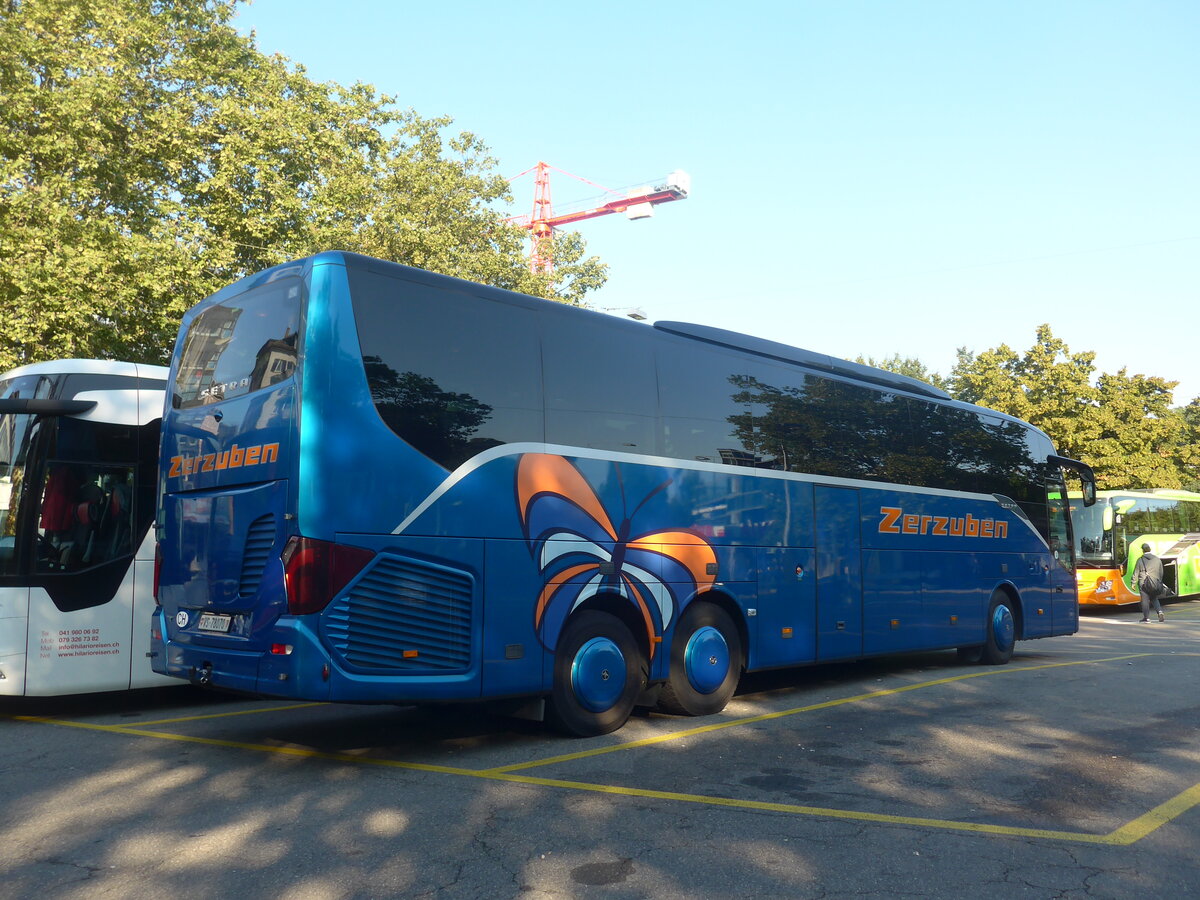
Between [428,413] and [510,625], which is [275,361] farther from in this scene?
[510,625]

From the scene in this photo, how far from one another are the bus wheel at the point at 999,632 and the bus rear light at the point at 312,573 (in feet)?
33.2

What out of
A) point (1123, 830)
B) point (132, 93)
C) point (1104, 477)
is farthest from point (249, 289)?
point (1104, 477)

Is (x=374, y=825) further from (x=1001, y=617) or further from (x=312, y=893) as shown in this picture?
(x=1001, y=617)

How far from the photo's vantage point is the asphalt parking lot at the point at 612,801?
478 cm

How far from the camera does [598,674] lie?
8.39 metres

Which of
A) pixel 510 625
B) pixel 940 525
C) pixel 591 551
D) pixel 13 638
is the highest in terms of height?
pixel 940 525

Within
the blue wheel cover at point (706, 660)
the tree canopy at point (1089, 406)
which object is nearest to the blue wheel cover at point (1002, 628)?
the blue wheel cover at point (706, 660)

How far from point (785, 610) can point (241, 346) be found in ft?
19.0

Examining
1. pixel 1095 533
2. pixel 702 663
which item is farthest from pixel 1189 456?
pixel 702 663

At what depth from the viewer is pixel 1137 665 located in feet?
44.4

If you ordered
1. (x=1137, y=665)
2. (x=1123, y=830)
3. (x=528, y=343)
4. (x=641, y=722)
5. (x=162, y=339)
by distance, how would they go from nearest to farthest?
1. (x=1123, y=830)
2. (x=528, y=343)
3. (x=641, y=722)
4. (x=1137, y=665)
5. (x=162, y=339)

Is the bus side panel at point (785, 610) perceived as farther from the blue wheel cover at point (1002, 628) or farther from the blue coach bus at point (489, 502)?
the blue wheel cover at point (1002, 628)

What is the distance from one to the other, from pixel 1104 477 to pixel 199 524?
40.0 meters

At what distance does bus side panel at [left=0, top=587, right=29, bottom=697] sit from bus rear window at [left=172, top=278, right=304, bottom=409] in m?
2.53
